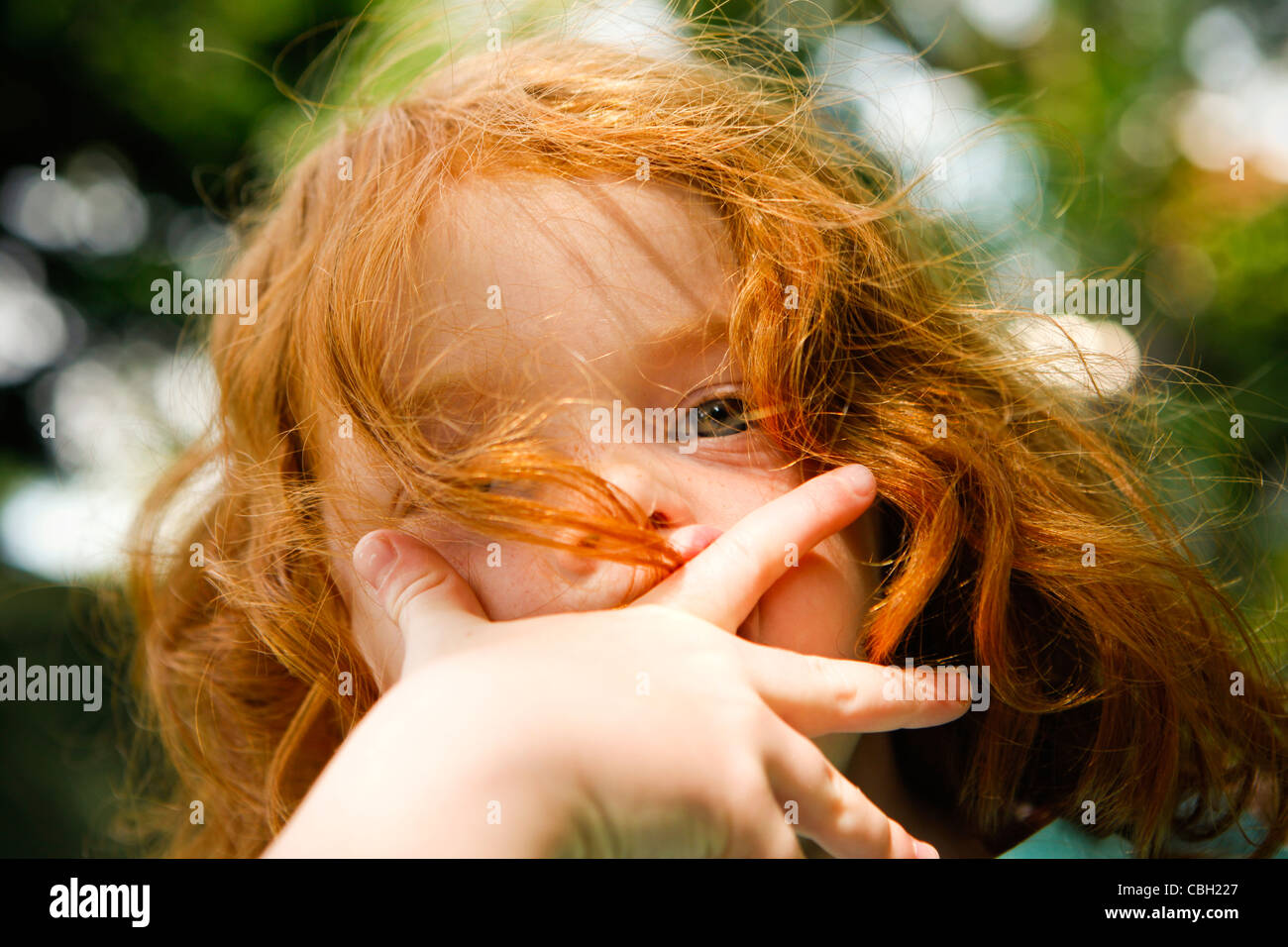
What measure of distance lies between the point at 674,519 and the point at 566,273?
32cm

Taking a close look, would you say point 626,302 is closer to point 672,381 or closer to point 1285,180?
point 672,381

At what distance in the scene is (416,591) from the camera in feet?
3.10

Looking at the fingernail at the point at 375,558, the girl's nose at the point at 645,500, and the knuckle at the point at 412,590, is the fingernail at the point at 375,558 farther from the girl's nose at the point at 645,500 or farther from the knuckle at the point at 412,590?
the girl's nose at the point at 645,500

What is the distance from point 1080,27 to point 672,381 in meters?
4.12

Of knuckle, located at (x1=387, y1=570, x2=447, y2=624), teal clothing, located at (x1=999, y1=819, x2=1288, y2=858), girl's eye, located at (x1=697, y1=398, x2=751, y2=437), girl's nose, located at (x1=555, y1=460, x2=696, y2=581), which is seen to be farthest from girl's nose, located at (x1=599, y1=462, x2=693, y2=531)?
teal clothing, located at (x1=999, y1=819, x2=1288, y2=858)

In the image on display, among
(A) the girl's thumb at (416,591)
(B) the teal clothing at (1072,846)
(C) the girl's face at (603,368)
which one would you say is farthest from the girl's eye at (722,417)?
(B) the teal clothing at (1072,846)

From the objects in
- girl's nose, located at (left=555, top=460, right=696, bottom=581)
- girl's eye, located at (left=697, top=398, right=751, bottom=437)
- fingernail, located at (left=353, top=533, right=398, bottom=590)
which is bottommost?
fingernail, located at (left=353, top=533, right=398, bottom=590)

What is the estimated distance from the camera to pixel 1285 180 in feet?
12.1

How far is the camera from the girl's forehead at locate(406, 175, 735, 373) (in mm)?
1021

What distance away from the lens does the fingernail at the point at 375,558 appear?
99cm

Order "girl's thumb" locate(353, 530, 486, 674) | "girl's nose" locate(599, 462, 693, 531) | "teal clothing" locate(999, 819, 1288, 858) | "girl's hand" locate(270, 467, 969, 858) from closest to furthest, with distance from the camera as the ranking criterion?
"girl's hand" locate(270, 467, 969, 858), "girl's thumb" locate(353, 530, 486, 674), "girl's nose" locate(599, 462, 693, 531), "teal clothing" locate(999, 819, 1288, 858)

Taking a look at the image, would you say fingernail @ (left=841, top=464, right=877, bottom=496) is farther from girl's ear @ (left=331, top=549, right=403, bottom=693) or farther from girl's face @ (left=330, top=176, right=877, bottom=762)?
girl's ear @ (left=331, top=549, right=403, bottom=693)

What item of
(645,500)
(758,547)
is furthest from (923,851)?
(645,500)
